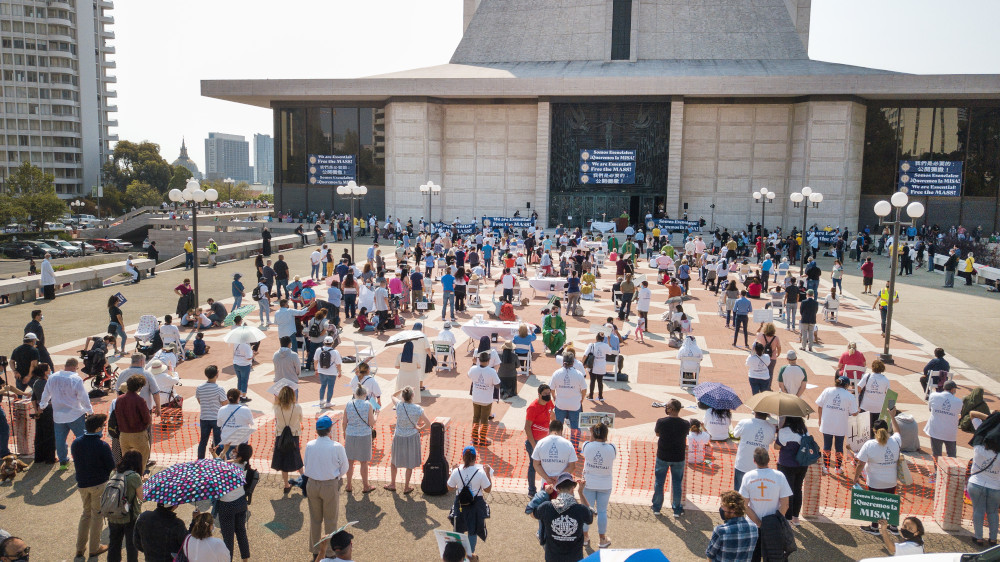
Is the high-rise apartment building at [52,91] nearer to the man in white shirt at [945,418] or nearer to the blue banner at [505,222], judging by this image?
the blue banner at [505,222]

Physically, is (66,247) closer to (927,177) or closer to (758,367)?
(758,367)

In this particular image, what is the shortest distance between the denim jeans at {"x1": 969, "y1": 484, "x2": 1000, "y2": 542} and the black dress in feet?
39.1

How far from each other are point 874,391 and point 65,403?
1187 cm

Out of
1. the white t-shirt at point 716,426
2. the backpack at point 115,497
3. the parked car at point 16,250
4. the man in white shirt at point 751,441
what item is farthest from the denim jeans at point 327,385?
the parked car at point 16,250

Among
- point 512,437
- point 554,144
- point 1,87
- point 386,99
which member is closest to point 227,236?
point 386,99

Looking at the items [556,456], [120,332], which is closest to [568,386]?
[556,456]

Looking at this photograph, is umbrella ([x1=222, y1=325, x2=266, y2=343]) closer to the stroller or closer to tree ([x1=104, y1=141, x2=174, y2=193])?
the stroller

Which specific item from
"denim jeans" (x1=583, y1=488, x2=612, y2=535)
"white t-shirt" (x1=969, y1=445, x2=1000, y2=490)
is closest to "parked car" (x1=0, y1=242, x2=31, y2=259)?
"denim jeans" (x1=583, y1=488, x2=612, y2=535)

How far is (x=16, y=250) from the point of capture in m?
50.4

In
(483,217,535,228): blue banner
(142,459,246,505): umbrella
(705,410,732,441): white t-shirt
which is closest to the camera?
(142,459,246,505): umbrella

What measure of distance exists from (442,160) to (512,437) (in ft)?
144

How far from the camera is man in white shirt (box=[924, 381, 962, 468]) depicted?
33.8 feet

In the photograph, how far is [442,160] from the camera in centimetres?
5394

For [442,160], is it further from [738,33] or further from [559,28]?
[738,33]
